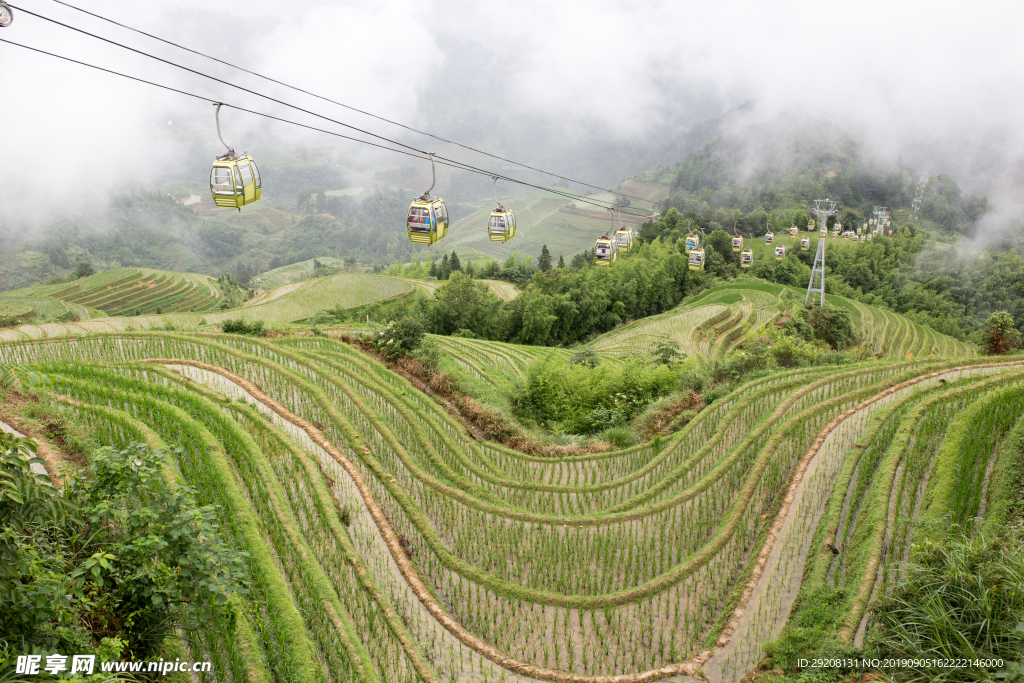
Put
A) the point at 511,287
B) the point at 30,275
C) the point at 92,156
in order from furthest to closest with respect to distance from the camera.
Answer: the point at 92,156, the point at 30,275, the point at 511,287

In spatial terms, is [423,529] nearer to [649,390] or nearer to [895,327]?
[649,390]

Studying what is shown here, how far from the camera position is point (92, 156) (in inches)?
5955

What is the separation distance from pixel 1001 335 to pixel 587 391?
1588 cm

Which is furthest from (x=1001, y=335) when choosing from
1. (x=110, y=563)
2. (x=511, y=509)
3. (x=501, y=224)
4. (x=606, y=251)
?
(x=110, y=563)

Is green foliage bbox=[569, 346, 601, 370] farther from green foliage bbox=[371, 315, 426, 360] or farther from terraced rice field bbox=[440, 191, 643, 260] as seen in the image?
terraced rice field bbox=[440, 191, 643, 260]

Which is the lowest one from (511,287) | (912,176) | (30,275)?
(511,287)

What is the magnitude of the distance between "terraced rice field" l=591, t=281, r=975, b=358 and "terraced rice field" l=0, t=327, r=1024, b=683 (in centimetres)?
1740

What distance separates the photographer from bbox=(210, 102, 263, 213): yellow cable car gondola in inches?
425

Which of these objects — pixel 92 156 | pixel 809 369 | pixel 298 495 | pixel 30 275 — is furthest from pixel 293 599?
pixel 92 156

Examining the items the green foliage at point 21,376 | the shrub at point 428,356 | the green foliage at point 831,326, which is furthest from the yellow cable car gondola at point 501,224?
the green foliage at point 831,326

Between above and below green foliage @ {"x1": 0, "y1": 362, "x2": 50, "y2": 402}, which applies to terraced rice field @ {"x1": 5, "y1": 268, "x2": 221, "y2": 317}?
above

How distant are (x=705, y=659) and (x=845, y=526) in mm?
3859

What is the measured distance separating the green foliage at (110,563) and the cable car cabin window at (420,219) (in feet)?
25.9

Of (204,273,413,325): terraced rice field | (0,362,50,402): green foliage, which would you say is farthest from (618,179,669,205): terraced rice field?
(0,362,50,402): green foliage
